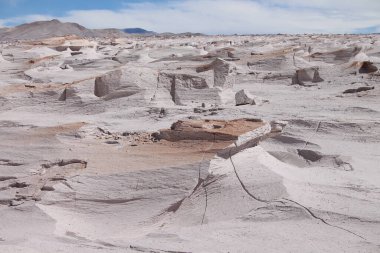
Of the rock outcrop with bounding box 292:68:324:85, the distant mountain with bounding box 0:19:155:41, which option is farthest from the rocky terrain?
the distant mountain with bounding box 0:19:155:41

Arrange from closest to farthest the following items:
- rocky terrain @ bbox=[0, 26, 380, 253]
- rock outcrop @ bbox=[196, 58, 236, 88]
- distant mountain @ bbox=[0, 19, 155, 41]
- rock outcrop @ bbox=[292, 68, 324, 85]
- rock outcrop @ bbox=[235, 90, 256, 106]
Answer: rocky terrain @ bbox=[0, 26, 380, 253] < rock outcrop @ bbox=[235, 90, 256, 106] < rock outcrop @ bbox=[196, 58, 236, 88] < rock outcrop @ bbox=[292, 68, 324, 85] < distant mountain @ bbox=[0, 19, 155, 41]

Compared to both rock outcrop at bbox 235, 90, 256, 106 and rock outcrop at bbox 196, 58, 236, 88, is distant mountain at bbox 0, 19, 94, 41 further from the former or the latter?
rock outcrop at bbox 235, 90, 256, 106

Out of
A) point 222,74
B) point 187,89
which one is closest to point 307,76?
point 222,74

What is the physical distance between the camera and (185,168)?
11.6ft

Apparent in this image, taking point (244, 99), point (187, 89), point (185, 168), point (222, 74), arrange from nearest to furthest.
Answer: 1. point (185, 168)
2. point (244, 99)
3. point (187, 89)
4. point (222, 74)

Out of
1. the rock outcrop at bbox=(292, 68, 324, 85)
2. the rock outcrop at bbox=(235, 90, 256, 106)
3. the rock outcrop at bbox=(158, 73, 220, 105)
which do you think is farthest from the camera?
the rock outcrop at bbox=(292, 68, 324, 85)

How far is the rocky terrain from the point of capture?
273 centimetres

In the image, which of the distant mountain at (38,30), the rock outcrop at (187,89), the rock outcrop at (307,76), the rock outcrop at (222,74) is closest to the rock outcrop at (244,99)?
the rock outcrop at (187,89)

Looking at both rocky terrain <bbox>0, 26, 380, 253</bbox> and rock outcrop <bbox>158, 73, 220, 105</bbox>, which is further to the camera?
rock outcrop <bbox>158, 73, 220, 105</bbox>

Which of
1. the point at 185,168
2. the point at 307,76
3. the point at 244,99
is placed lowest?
the point at 185,168

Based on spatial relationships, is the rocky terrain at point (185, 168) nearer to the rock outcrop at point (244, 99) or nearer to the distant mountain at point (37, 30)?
the rock outcrop at point (244, 99)

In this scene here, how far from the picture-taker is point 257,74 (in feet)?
27.1

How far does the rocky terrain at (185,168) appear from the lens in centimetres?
273

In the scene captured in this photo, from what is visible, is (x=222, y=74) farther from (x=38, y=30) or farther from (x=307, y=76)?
(x=38, y=30)
